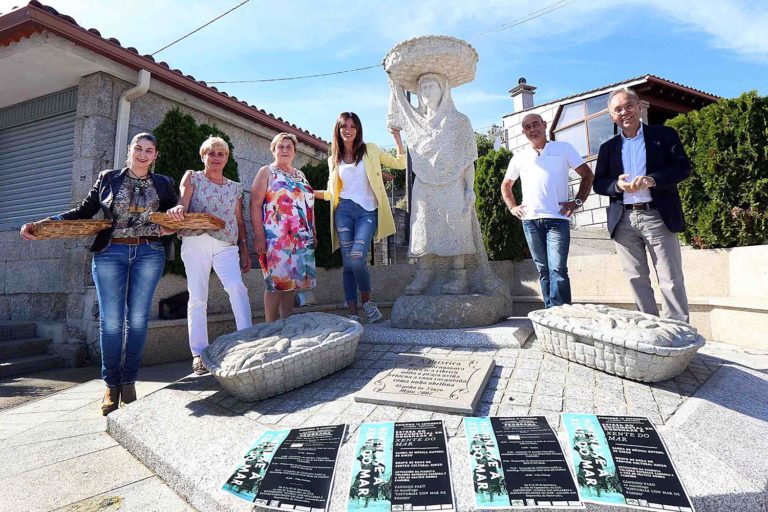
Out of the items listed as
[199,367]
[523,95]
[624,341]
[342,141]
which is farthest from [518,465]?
[523,95]

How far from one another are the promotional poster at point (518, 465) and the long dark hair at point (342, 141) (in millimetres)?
2599

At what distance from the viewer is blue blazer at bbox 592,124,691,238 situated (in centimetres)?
274

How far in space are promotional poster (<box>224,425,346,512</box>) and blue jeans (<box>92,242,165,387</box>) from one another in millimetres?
1430

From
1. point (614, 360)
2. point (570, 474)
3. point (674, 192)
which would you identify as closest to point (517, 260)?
point (674, 192)

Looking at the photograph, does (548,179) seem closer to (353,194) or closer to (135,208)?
(353,194)

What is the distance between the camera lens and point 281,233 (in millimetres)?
3285

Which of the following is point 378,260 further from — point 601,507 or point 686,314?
point 601,507

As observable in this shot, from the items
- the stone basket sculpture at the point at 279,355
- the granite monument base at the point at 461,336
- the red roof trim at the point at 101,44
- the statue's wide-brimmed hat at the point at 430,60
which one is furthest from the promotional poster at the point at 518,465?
the red roof trim at the point at 101,44

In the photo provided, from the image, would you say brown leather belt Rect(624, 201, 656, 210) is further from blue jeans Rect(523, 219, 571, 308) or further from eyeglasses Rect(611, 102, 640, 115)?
eyeglasses Rect(611, 102, 640, 115)

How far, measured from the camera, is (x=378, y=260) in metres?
9.76

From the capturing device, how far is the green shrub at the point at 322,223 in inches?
237

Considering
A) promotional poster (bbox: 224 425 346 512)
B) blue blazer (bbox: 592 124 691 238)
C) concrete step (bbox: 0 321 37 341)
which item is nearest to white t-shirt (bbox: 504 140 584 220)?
blue blazer (bbox: 592 124 691 238)

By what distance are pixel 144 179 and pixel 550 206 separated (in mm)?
2996

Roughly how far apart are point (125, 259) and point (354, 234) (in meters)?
1.77
